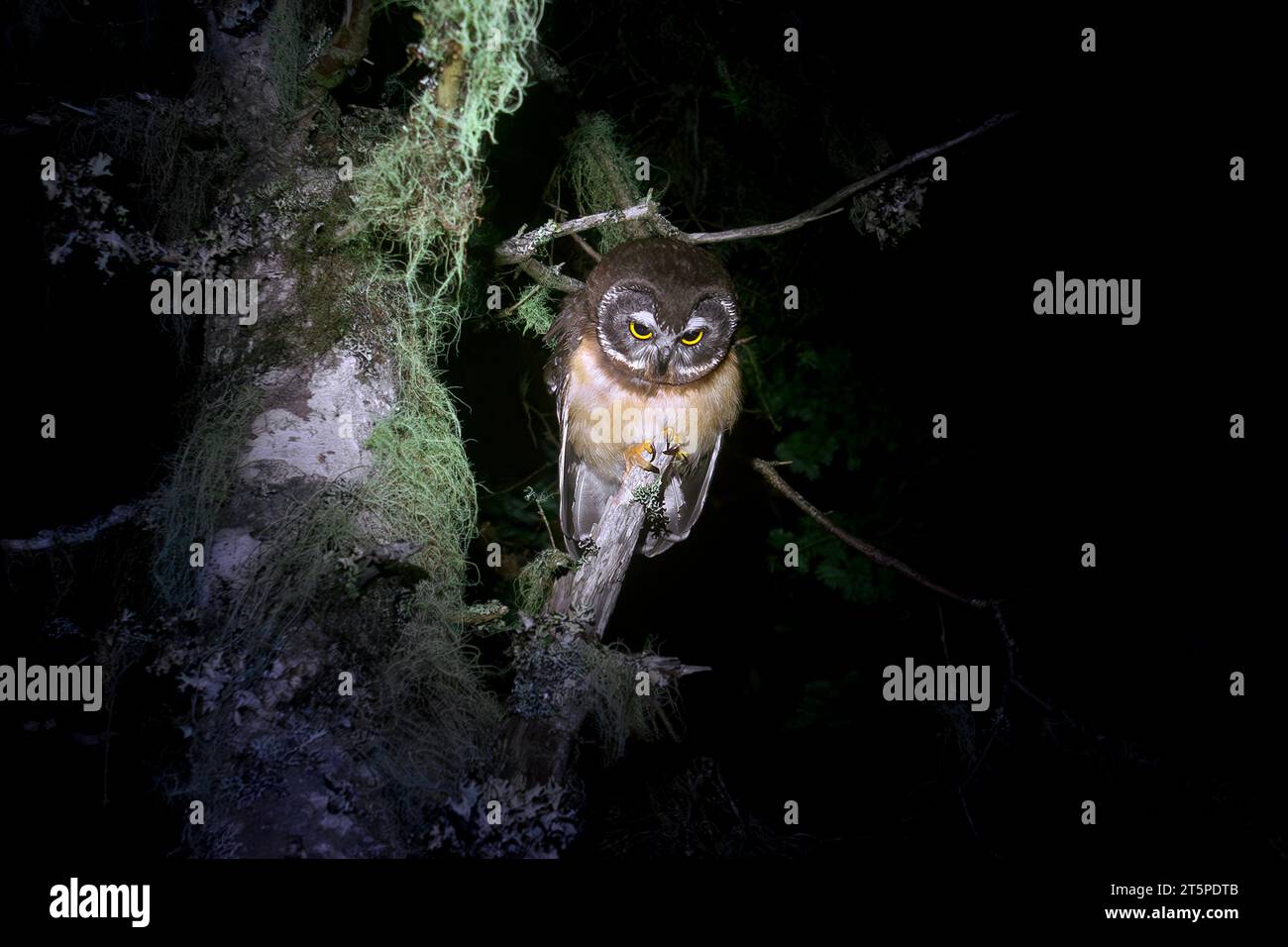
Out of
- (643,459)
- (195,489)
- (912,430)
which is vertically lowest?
(195,489)

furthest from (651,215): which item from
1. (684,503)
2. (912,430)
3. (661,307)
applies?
(912,430)

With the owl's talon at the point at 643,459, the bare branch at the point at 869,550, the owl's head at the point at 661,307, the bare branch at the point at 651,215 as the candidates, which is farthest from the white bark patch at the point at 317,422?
the bare branch at the point at 869,550

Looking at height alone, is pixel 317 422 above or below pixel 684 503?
above

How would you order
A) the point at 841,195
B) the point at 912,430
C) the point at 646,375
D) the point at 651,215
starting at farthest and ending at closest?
the point at 912,430 → the point at 646,375 → the point at 651,215 → the point at 841,195

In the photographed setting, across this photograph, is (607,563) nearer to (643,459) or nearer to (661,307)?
(643,459)

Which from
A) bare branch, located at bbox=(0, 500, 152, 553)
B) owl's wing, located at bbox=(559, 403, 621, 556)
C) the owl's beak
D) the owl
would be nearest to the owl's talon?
the owl

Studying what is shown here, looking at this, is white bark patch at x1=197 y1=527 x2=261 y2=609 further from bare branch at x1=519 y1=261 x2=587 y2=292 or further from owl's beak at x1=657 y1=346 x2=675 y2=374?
owl's beak at x1=657 y1=346 x2=675 y2=374
